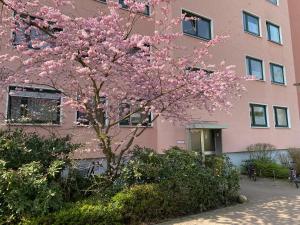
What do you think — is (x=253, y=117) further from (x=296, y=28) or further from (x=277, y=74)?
(x=296, y=28)

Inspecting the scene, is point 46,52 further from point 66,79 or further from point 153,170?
point 153,170

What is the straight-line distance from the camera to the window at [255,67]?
60.0ft

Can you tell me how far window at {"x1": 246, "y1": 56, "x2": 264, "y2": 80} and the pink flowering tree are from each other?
10.8 meters

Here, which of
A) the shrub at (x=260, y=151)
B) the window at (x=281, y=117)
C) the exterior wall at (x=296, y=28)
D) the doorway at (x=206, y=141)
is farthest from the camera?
the exterior wall at (x=296, y=28)

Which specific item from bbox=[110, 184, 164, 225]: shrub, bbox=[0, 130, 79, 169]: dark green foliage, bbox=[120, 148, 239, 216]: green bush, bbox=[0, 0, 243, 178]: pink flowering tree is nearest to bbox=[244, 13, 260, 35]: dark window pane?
bbox=[0, 0, 243, 178]: pink flowering tree

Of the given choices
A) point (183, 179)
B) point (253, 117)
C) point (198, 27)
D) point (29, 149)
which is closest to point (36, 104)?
point (29, 149)

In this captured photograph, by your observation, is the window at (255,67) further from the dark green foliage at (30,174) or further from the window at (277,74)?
the dark green foliage at (30,174)

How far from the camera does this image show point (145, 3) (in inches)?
307

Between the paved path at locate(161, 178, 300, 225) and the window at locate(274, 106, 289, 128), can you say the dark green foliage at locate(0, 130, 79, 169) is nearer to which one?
the paved path at locate(161, 178, 300, 225)

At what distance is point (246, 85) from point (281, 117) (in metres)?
4.01

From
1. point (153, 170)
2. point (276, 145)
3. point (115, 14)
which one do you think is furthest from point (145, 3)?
point (276, 145)

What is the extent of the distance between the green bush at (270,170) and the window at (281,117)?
5.10 m

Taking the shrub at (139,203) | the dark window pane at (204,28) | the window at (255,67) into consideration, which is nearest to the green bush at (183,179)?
the shrub at (139,203)

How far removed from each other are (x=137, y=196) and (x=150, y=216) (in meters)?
0.60
